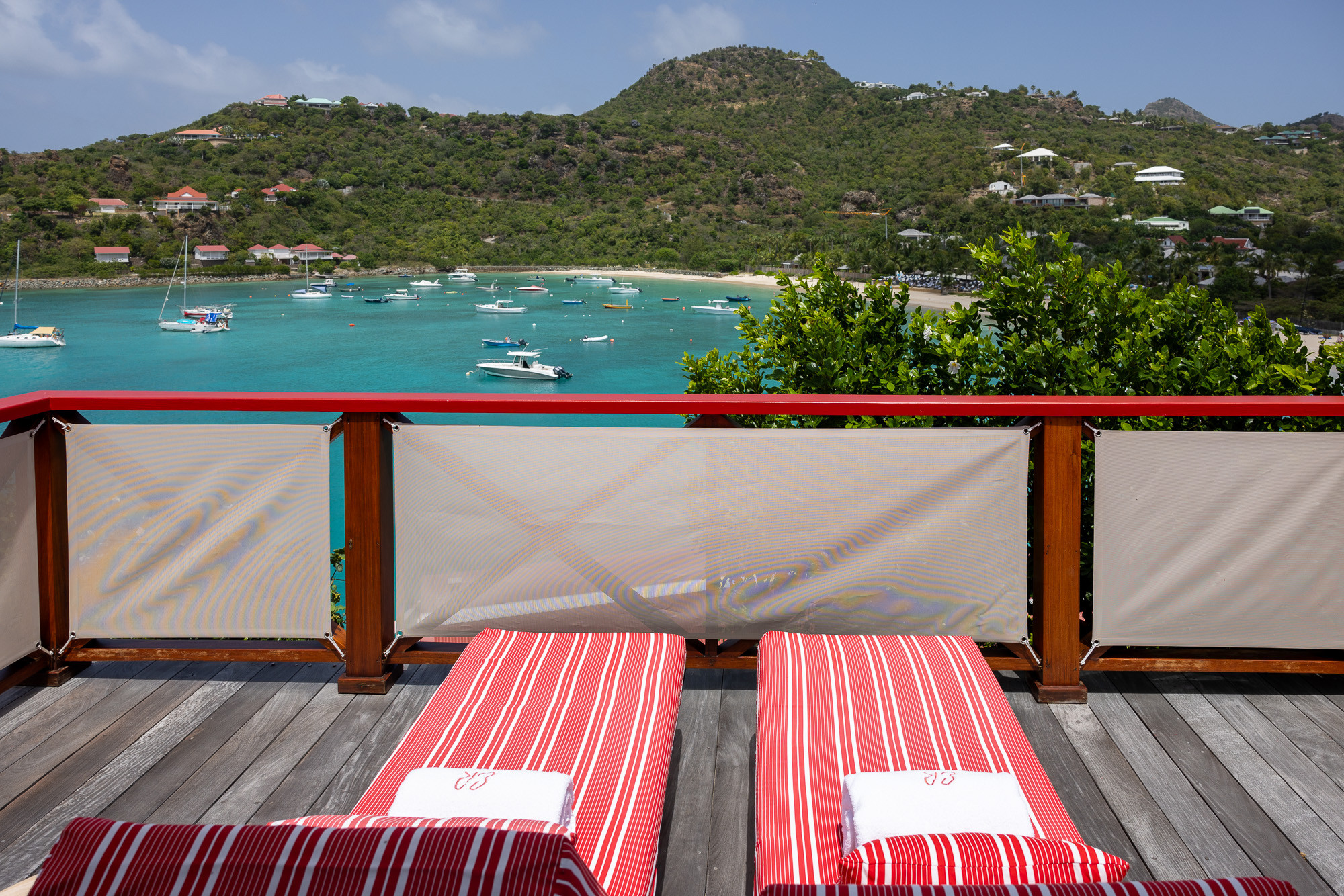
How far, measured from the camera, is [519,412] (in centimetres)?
243

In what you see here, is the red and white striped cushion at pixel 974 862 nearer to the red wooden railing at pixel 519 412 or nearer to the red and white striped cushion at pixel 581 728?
the red and white striped cushion at pixel 581 728

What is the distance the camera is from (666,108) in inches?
4038

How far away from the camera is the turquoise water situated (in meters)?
47.8

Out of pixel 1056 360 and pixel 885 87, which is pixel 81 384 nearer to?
pixel 1056 360

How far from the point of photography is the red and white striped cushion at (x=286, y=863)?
80cm

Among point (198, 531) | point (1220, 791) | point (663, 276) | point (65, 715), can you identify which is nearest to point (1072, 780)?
point (1220, 791)

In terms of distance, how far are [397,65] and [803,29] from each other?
50835 mm

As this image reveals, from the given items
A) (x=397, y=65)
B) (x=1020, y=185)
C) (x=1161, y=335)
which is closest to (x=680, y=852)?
(x=1161, y=335)

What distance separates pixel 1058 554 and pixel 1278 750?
639 mm

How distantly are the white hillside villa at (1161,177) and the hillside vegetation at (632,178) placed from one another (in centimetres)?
83

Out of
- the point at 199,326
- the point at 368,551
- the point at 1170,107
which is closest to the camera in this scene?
the point at 368,551

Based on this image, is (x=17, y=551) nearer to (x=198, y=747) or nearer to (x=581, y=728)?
(x=198, y=747)

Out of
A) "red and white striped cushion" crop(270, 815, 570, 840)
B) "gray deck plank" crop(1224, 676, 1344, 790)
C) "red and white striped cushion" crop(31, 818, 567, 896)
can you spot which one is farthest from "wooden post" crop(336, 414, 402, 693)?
"gray deck plank" crop(1224, 676, 1344, 790)

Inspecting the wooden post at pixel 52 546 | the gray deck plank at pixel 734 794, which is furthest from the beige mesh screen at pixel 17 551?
the gray deck plank at pixel 734 794
